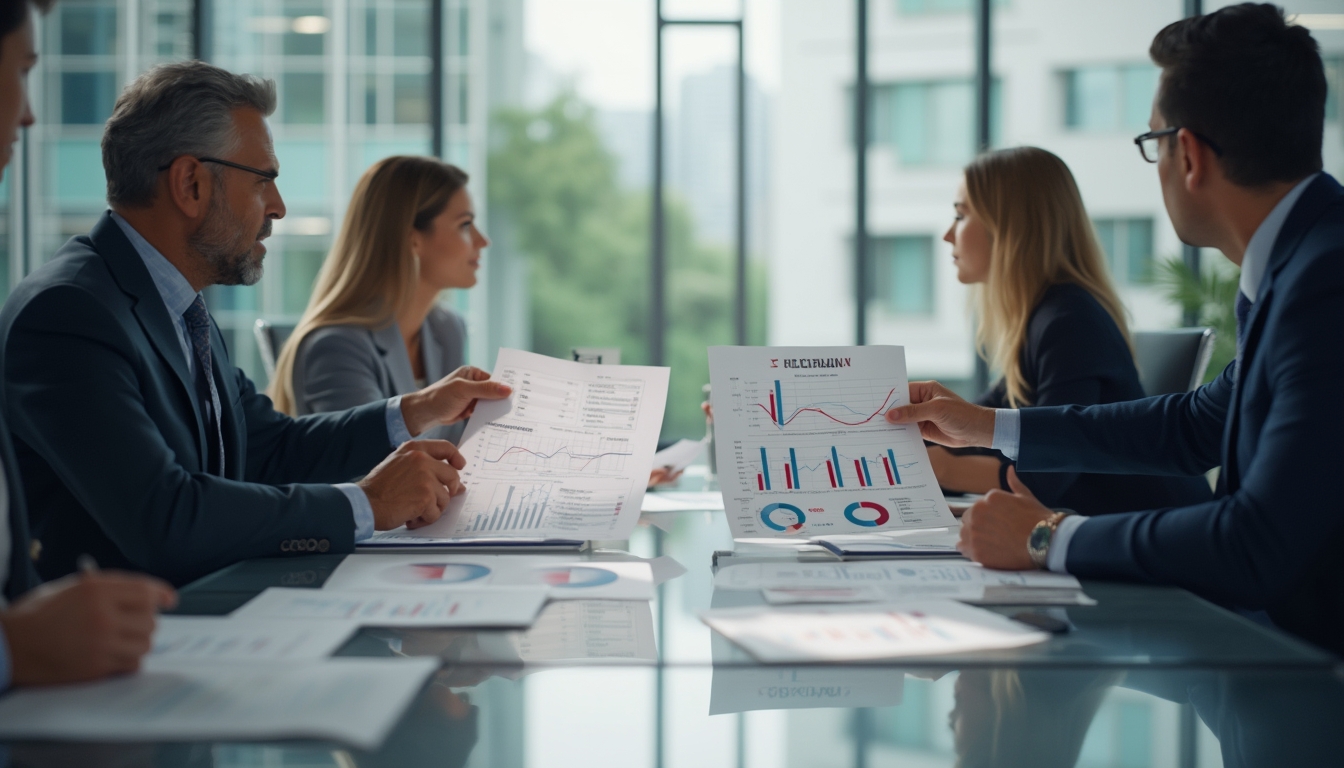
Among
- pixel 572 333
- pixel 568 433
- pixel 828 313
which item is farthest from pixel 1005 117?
pixel 568 433

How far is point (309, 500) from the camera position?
1333 mm

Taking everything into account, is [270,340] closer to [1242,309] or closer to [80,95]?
[1242,309]

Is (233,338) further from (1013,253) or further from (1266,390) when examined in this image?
(1266,390)

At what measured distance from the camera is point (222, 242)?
172 centimetres

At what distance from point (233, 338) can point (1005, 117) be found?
11044mm

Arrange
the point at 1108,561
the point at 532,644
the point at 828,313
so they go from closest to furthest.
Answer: the point at 532,644
the point at 1108,561
the point at 828,313

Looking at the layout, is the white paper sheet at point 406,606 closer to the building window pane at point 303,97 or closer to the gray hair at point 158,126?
the gray hair at point 158,126

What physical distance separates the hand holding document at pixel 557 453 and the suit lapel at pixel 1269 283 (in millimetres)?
794

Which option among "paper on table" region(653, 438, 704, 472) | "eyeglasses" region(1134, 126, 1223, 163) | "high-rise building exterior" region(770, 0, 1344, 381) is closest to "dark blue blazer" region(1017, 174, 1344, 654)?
"eyeglasses" region(1134, 126, 1223, 163)

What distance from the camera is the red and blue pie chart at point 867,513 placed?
1.40 meters

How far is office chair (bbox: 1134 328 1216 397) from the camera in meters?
2.50

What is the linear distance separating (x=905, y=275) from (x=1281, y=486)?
15.8 meters

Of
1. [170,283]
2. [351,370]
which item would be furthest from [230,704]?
[351,370]

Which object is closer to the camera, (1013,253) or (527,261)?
(1013,253)
